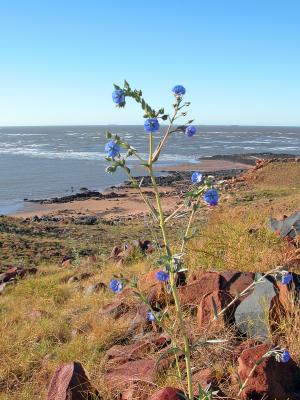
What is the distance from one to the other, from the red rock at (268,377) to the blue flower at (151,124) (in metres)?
1.67

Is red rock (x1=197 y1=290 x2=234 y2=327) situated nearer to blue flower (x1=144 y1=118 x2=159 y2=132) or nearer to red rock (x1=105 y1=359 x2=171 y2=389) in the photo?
red rock (x1=105 y1=359 x2=171 y2=389)

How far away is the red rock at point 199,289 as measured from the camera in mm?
4496

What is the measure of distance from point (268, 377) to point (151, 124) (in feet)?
5.70

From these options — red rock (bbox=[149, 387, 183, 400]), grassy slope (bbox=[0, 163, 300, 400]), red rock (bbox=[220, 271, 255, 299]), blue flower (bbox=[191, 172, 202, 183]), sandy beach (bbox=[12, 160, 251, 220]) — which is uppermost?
blue flower (bbox=[191, 172, 202, 183])

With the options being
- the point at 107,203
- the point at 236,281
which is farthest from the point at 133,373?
the point at 107,203

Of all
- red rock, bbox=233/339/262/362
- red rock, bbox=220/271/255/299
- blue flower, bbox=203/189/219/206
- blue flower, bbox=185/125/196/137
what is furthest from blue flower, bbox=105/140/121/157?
red rock, bbox=220/271/255/299

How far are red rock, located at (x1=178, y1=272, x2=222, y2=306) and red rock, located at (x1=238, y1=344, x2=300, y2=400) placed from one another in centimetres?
137

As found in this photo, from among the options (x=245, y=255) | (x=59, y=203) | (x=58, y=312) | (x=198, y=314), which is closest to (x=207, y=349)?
(x=198, y=314)

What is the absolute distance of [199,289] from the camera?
456cm

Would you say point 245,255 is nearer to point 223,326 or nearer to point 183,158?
point 223,326

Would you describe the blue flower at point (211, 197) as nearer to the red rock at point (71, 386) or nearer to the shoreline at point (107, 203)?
the red rock at point (71, 386)

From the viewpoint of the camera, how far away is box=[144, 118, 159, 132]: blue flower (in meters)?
2.25

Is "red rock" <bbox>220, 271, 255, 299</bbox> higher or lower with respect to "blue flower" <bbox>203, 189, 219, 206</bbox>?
lower

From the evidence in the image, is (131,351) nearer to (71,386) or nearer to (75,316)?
(71,386)
